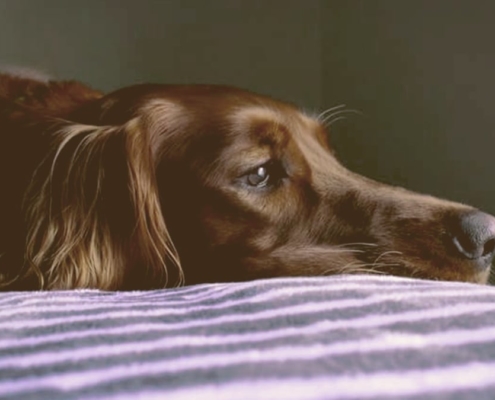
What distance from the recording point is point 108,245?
1317 mm

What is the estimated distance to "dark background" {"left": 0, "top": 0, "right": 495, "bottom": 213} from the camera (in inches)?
87.0

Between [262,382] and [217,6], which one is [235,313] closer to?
[262,382]

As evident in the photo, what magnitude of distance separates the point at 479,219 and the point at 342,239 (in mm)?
211

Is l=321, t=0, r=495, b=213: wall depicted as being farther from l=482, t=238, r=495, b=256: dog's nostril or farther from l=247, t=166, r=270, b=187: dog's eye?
l=247, t=166, r=270, b=187: dog's eye

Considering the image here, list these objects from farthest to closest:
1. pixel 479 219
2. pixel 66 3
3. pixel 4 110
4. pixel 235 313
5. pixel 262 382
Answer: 1. pixel 66 3
2. pixel 4 110
3. pixel 479 219
4. pixel 235 313
5. pixel 262 382

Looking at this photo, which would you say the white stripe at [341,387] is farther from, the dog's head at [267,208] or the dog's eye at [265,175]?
the dog's eye at [265,175]

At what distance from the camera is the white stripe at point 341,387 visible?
27.4 inches

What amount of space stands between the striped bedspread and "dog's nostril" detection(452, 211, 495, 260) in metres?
0.32

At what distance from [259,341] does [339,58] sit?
210cm

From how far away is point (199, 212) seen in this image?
1333mm

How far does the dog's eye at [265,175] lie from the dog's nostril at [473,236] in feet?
0.94

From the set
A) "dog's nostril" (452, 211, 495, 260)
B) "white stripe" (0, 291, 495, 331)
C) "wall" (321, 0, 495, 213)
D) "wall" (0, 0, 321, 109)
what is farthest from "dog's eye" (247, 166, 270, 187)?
"wall" (0, 0, 321, 109)

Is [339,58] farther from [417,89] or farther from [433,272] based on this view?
[433,272]

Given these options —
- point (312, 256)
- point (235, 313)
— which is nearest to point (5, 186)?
point (312, 256)
